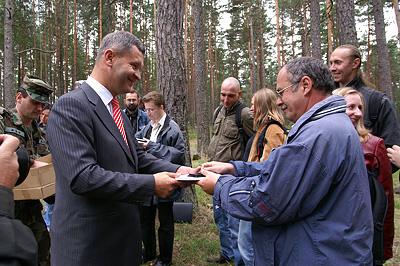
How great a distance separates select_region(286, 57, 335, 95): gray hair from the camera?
5.90 ft

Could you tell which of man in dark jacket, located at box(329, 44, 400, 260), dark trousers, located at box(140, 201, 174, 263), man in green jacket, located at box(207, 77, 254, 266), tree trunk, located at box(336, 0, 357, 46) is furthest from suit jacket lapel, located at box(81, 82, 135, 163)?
tree trunk, located at box(336, 0, 357, 46)

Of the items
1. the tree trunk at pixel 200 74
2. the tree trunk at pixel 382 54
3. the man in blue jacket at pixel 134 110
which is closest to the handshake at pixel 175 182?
the man in blue jacket at pixel 134 110

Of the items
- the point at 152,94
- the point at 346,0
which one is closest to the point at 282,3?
the point at 346,0

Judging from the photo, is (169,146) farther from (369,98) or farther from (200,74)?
(200,74)

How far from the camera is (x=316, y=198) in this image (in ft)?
4.84

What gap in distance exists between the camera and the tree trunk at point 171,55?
5148 mm

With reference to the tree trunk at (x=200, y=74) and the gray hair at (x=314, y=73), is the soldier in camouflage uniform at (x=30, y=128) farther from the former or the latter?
the tree trunk at (x=200, y=74)

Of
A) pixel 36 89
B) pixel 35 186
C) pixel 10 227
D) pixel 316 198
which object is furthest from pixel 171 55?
pixel 10 227

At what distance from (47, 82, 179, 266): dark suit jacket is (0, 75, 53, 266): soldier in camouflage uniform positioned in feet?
5.45

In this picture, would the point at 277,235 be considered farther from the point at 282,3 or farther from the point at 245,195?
the point at 282,3

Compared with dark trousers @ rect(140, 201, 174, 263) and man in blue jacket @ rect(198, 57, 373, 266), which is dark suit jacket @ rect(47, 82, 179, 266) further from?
dark trousers @ rect(140, 201, 174, 263)

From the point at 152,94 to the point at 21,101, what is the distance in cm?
171

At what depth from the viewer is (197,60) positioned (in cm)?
1232

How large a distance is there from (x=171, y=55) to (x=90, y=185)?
3915 millimetres
